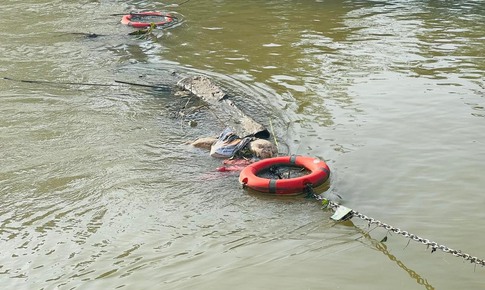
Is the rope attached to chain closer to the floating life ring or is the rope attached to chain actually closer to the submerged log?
the submerged log

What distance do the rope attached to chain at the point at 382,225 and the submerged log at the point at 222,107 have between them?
177cm

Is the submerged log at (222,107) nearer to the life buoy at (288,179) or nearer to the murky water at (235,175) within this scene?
the murky water at (235,175)

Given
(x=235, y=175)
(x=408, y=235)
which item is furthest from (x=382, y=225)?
(x=235, y=175)

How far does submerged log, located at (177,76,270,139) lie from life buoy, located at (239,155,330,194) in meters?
0.99

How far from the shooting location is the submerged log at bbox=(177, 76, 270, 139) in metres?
8.26

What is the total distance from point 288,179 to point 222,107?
284cm

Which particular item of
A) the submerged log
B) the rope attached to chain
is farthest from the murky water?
the submerged log

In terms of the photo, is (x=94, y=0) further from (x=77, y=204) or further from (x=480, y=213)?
(x=480, y=213)

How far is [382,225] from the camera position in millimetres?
5680

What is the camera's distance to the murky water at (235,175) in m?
5.45

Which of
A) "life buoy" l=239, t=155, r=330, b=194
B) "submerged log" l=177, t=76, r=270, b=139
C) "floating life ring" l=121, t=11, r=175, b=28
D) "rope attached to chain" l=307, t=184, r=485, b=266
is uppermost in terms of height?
"floating life ring" l=121, t=11, r=175, b=28

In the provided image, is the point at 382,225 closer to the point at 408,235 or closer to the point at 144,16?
the point at 408,235

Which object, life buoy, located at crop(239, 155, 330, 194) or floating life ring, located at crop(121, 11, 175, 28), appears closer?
life buoy, located at crop(239, 155, 330, 194)

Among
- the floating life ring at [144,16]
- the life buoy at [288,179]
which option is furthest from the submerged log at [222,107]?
the floating life ring at [144,16]
